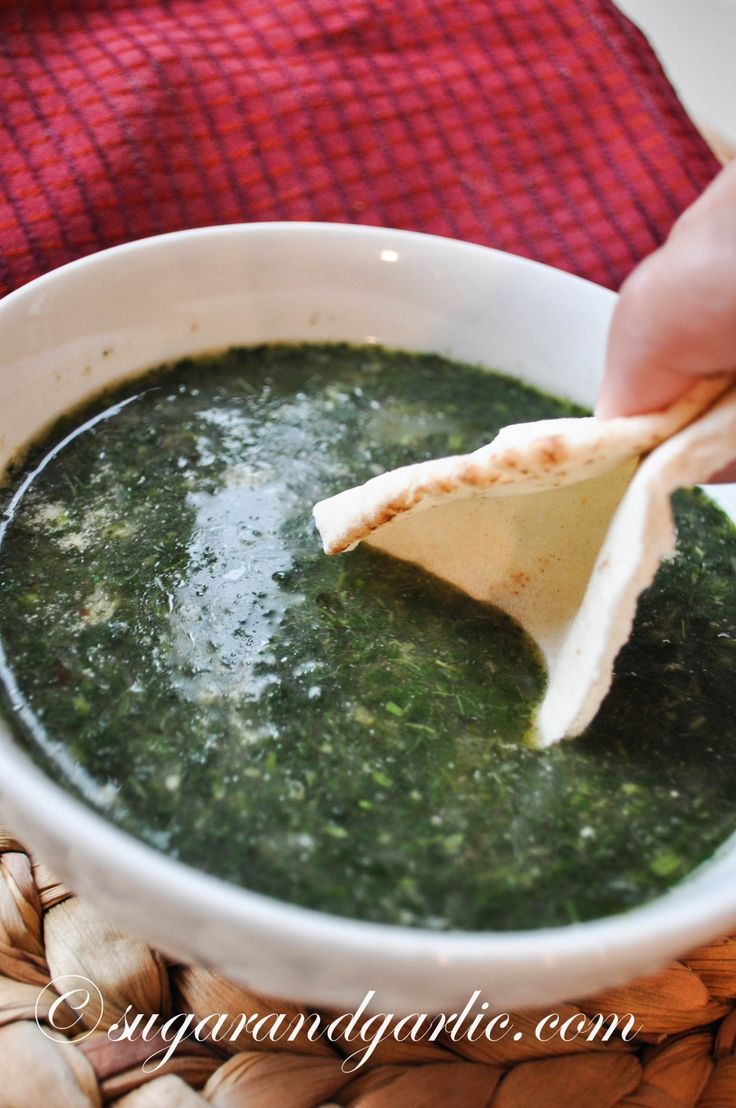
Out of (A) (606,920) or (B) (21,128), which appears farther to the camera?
(B) (21,128)

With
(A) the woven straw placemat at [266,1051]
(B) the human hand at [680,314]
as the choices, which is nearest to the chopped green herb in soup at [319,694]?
(A) the woven straw placemat at [266,1051]

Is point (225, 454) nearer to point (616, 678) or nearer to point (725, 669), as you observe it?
point (616, 678)

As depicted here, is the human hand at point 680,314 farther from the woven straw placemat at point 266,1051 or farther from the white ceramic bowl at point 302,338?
the woven straw placemat at point 266,1051

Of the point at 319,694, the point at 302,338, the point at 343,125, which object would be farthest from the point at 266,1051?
the point at 343,125

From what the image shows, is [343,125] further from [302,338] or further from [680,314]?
[680,314]

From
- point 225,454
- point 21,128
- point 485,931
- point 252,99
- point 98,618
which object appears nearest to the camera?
point 485,931

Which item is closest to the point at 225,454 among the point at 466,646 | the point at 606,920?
the point at 466,646

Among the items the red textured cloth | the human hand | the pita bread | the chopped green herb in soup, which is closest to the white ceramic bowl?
the chopped green herb in soup

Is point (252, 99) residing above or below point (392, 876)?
above
